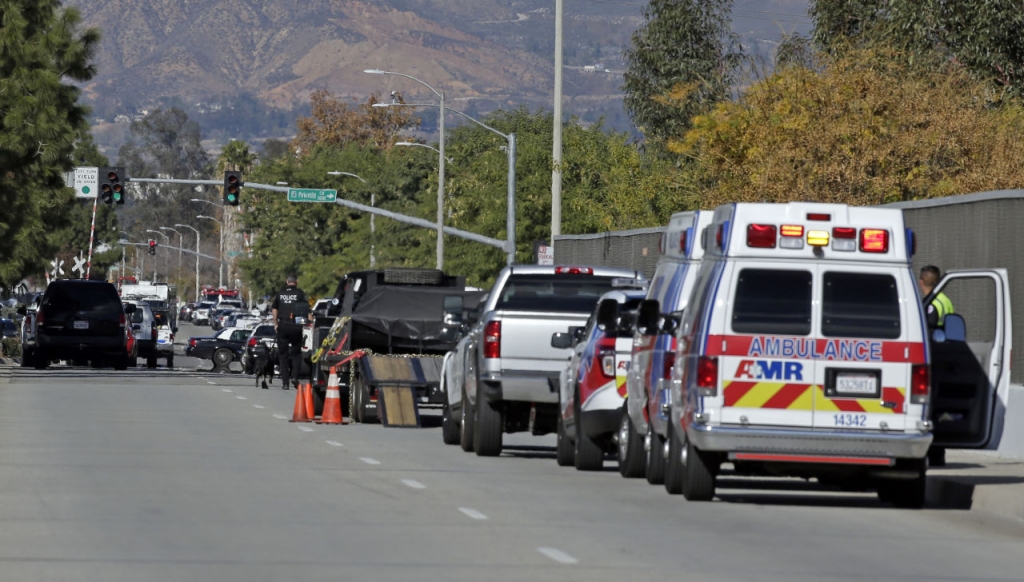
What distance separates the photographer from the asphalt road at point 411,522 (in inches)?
468

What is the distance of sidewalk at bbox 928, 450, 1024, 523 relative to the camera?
52.9 feet

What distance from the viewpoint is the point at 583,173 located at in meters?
61.6

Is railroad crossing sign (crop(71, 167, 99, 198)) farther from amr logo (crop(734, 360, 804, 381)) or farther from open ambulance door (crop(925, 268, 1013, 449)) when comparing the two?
amr logo (crop(734, 360, 804, 381))

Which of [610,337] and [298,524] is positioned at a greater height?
[610,337]

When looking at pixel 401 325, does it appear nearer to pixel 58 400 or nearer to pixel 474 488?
pixel 58 400

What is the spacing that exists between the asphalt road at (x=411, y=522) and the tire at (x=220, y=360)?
1232 inches

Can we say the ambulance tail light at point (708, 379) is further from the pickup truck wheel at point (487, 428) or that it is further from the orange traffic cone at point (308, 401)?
the orange traffic cone at point (308, 401)

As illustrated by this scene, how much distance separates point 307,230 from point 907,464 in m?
85.3

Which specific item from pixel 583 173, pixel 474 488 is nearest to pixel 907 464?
pixel 474 488

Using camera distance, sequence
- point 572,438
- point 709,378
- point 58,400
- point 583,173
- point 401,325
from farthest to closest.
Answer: point 583,173 → point 58,400 → point 401,325 → point 572,438 → point 709,378

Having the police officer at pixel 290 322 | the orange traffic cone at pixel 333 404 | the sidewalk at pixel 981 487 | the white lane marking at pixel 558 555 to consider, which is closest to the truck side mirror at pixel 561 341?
the sidewalk at pixel 981 487

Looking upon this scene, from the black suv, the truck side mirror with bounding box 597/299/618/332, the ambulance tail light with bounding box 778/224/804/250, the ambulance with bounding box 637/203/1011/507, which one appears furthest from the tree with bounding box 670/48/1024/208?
the ambulance tail light with bounding box 778/224/804/250

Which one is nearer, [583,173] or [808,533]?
[808,533]

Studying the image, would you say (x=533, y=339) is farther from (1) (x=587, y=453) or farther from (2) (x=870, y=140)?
(2) (x=870, y=140)
